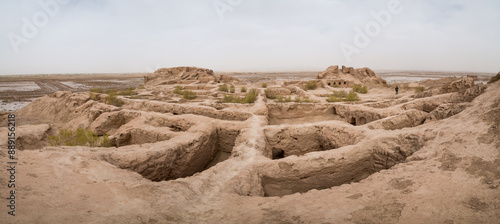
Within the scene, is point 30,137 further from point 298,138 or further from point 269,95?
point 269,95

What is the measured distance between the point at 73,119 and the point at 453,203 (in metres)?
15.9

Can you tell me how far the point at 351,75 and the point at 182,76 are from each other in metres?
23.6

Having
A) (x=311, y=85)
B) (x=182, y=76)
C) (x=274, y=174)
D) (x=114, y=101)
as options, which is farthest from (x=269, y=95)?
(x=182, y=76)

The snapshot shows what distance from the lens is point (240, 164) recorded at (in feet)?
16.6

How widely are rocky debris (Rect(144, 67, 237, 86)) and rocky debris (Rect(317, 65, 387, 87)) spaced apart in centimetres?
1403

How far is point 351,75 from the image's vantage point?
30.7m

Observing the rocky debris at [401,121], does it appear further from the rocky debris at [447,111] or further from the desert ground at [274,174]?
the rocky debris at [447,111]

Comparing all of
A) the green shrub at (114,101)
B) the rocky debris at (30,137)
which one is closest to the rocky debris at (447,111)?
the rocky debris at (30,137)

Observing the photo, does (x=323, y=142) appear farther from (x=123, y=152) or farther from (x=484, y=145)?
(x=123, y=152)

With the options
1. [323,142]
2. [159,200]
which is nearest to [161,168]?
[159,200]

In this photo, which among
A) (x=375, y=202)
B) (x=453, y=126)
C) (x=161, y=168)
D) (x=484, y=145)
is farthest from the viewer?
(x=161, y=168)

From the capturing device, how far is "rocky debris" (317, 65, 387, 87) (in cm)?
2881

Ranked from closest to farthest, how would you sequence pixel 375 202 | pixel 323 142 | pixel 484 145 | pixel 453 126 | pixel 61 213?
pixel 61 213 < pixel 375 202 < pixel 484 145 < pixel 453 126 < pixel 323 142

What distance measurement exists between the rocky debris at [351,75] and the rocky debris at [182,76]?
14033 mm
